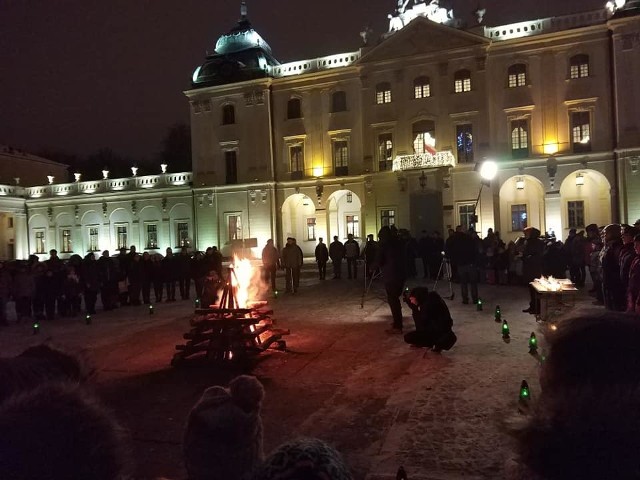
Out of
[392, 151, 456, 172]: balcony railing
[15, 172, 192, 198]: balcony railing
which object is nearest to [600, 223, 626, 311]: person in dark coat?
[392, 151, 456, 172]: balcony railing

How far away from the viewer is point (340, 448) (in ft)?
18.0

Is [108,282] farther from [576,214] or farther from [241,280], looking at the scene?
[576,214]

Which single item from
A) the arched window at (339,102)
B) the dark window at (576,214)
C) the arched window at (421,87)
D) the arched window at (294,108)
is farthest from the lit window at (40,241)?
the dark window at (576,214)

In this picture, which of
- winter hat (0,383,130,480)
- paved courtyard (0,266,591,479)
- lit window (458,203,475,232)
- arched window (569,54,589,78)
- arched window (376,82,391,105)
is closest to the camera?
winter hat (0,383,130,480)

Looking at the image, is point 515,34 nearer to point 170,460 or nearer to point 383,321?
point 383,321

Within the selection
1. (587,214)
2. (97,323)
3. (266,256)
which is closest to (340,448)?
(97,323)

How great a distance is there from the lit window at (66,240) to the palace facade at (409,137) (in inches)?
175

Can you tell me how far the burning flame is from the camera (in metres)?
10.1

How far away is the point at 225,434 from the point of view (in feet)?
10.7

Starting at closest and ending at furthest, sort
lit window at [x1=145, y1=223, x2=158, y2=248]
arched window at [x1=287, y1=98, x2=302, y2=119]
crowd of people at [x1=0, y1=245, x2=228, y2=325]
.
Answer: crowd of people at [x1=0, y1=245, x2=228, y2=325] < arched window at [x1=287, y1=98, x2=302, y2=119] < lit window at [x1=145, y1=223, x2=158, y2=248]

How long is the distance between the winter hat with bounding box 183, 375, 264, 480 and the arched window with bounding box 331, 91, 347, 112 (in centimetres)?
3655

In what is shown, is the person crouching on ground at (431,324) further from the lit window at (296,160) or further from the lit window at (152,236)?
the lit window at (152,236)

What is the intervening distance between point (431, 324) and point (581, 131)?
29231 millimetres

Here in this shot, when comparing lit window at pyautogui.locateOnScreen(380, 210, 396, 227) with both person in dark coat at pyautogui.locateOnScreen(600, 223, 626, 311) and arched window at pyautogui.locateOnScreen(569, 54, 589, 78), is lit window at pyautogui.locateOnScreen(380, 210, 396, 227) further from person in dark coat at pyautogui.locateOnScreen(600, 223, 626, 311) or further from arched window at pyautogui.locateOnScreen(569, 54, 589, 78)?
person in dark coat at pyautogui.locateOnScreen(600, 223, 626, 311)
